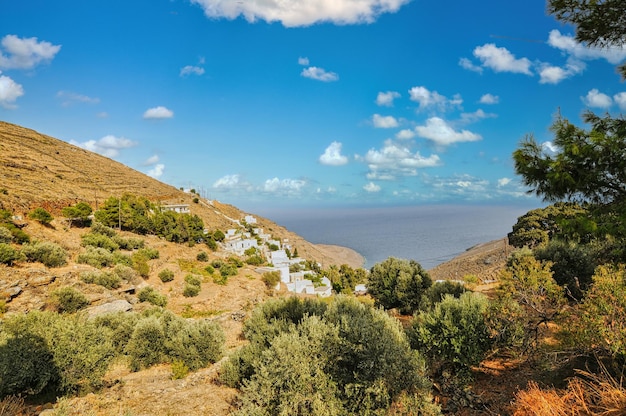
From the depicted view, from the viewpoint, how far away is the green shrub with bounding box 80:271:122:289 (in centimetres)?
1712

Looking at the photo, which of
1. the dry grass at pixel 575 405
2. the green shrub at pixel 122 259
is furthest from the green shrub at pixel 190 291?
the dry grass at pixel 575 405

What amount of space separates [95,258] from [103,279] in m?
4.28

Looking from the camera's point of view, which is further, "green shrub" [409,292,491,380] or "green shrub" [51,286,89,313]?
"green shrub" [51,286,89,313]

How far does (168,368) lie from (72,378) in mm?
3092

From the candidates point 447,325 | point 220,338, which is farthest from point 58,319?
point 447,325

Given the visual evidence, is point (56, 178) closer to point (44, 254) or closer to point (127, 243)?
point (127, 243)

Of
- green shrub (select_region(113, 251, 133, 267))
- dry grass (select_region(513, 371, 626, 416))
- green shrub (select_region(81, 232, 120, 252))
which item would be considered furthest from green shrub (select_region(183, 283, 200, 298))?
dry grass (select_region(513, 371, 626, 416))

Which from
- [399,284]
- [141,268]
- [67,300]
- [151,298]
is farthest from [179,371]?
[141,268]

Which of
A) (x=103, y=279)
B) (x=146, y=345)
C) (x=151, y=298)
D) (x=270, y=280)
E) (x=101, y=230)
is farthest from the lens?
(x=101, y=230)

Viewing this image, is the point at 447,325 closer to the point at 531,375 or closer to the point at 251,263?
the point at 531,375

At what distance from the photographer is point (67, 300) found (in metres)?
13.6

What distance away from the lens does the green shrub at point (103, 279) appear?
674 inches

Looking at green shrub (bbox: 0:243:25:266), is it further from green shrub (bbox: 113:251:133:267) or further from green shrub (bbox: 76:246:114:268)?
green shrub (bbox: 113:251:133:267)

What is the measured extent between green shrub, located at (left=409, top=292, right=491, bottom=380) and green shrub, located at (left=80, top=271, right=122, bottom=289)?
1715 centimetres
